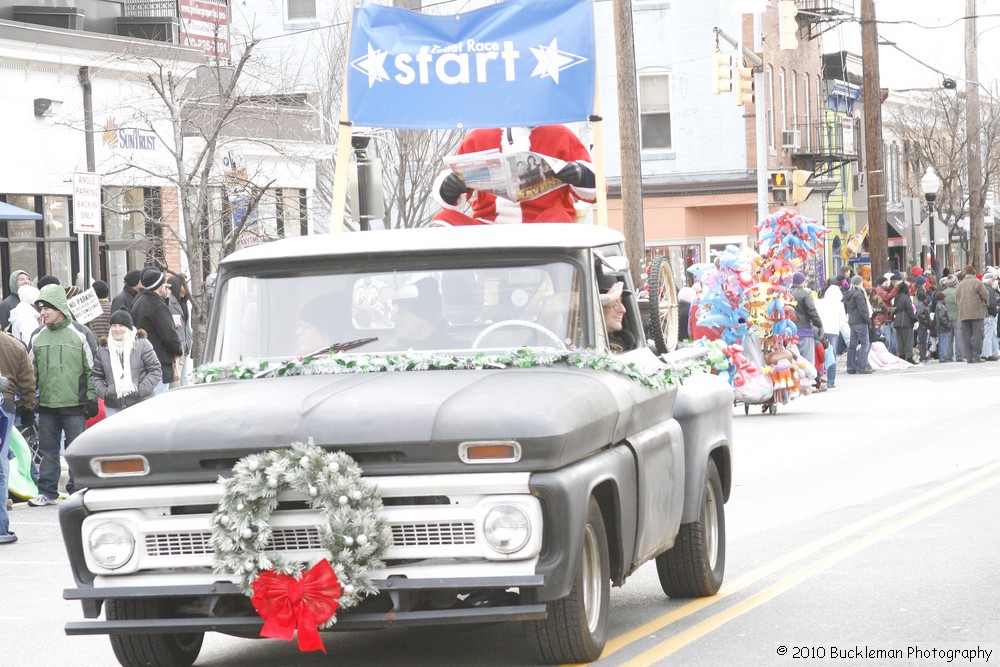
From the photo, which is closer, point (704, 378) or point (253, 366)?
point (253, 366)

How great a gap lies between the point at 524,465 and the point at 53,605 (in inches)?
182

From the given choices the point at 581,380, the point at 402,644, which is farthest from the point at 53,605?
the point at 581,380

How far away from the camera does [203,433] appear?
647 cm

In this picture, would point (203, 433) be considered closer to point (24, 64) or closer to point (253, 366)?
point (253, 366)

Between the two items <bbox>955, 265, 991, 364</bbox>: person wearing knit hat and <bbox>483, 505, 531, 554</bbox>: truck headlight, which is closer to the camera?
<bbox>483, 505, 531, 554</bbox>: truck headlight

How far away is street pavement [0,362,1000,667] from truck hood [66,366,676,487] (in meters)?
1.23

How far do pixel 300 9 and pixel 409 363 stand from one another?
37653 millimetres

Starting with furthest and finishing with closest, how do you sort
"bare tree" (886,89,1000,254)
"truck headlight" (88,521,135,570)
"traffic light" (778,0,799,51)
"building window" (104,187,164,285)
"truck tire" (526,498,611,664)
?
"bare tree" (886,89,1000,254), "building window" (104,187,164,285), "traffic light" (778,0,799,51), "truck tire" (526,498,611,664), "truck headlight" (88,521,135,570)

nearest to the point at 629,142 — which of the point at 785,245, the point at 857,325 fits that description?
the point at 785,245

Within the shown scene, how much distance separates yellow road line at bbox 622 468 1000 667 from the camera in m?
7.44

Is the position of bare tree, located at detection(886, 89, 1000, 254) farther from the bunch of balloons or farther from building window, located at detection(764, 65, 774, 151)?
the bunch of balloons

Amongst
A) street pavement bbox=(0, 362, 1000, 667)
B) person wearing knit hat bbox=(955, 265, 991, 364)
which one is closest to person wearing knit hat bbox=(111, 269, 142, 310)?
street pavement bbox=(0, 362, 1000, 667)

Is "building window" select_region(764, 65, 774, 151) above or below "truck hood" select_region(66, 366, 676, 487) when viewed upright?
above

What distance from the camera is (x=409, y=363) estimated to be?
7.34 m
